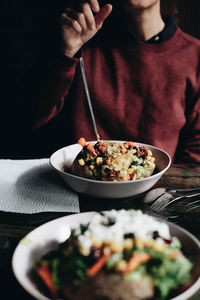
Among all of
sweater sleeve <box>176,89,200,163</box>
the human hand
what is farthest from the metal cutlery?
the human hand

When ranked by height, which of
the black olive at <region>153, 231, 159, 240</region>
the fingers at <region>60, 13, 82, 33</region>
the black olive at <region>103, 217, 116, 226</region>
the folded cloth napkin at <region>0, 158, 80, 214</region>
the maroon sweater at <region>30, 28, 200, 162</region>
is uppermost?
the fingers at <region>60, 13, 82, 33</region>

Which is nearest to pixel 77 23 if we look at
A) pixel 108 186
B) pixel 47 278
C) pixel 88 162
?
pixel 88 162

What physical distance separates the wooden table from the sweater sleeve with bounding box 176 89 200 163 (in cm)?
47

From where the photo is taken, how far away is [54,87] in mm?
1555

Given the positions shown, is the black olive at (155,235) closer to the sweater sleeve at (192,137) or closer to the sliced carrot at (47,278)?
the sliced carrot at (47,278)

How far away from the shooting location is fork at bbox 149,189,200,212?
0.99 meters

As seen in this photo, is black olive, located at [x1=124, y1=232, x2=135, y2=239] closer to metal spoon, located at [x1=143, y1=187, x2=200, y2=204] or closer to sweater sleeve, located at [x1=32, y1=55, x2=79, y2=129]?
metal spoon, located at [x1=143, y1=187, x2=200, y2=204]

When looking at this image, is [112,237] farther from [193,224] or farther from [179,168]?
[179,168]

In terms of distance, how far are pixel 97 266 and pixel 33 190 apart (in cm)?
58

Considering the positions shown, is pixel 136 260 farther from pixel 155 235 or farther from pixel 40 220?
pixel 40 220

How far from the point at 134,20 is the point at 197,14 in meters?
0.73

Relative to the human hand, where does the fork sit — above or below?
below

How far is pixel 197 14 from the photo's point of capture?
2.26 meters

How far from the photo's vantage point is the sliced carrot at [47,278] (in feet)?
1.99
